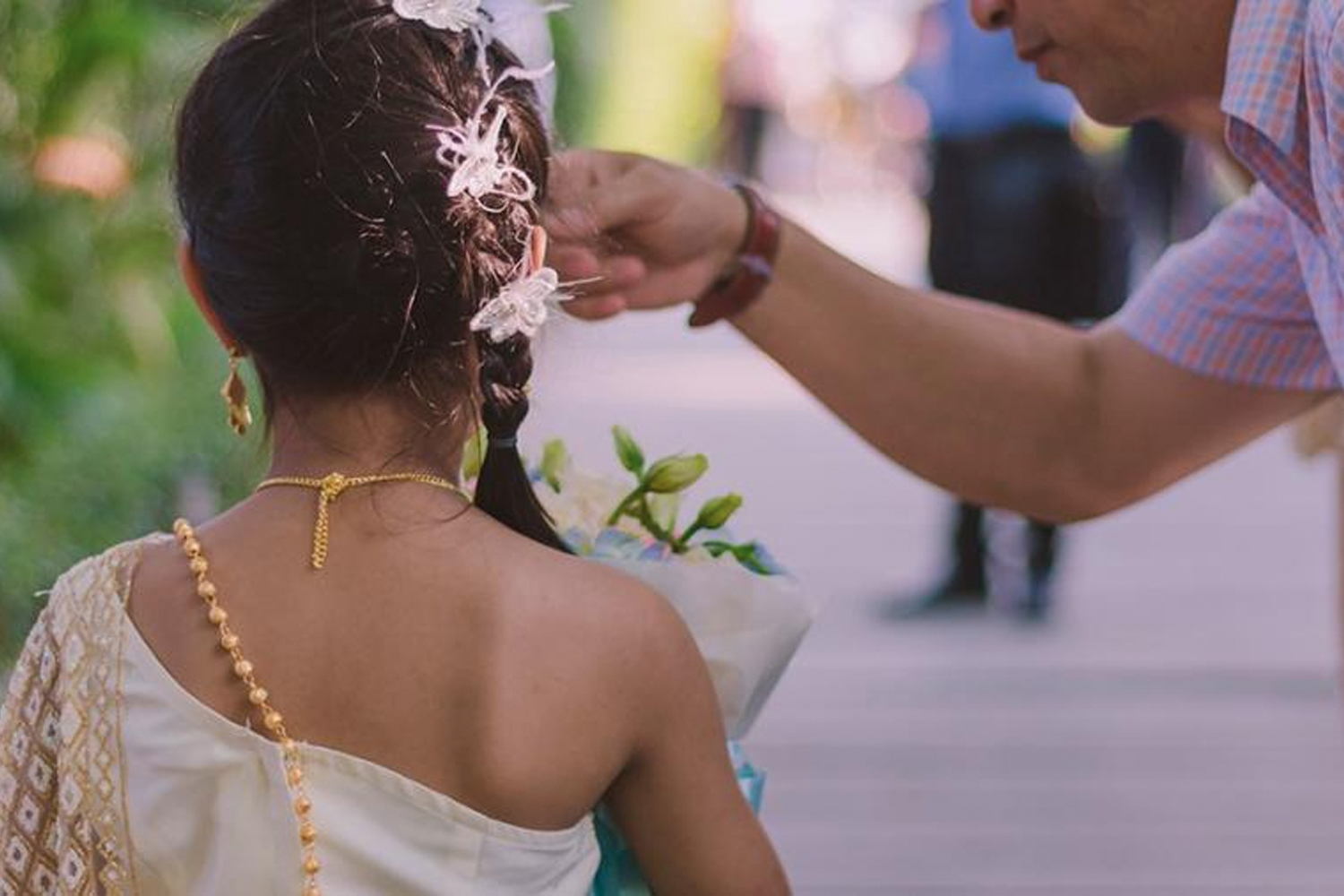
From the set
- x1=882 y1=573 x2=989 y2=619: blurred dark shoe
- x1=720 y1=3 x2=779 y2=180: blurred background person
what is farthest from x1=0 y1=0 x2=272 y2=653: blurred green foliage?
x1=720 y1=3 x2=779 y2=180: blurred background person

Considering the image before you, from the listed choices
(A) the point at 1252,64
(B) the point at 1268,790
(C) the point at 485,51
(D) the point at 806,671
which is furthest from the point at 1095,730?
(C) the point at 485,51

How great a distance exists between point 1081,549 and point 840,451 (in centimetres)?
203

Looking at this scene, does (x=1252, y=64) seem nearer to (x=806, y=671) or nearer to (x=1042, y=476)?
(x=1042, y=476)

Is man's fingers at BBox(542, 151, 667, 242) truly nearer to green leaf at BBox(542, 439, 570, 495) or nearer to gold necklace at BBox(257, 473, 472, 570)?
green leaf at BBox(542, 439, 570, 495)

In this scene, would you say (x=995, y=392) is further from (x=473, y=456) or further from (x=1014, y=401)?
(x=473, y=456)

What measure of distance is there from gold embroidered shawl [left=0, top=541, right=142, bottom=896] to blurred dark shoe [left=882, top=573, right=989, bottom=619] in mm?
5083

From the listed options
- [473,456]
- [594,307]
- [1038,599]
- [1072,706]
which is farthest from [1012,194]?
[473,456]

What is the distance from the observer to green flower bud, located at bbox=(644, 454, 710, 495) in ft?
7.10

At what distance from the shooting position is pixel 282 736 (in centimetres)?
180

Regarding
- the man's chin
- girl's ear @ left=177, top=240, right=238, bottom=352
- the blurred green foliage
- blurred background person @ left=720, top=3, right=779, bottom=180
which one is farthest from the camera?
blurred background person @ left=720, top=3, right=779, bottom=180

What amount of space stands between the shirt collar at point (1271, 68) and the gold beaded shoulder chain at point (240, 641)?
80 cm

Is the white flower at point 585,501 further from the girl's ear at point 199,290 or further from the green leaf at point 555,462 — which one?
the girl's ear at point 199,290

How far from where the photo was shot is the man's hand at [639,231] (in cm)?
231

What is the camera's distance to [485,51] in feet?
6.38
